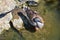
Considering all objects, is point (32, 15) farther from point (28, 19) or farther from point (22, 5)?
point (22, 5)

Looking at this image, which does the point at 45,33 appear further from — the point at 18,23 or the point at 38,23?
the point at 18,23

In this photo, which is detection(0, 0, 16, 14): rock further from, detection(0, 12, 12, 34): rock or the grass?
the grass

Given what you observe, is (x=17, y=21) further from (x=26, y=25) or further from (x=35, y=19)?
(x=35, y=19)

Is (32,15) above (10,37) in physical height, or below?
above

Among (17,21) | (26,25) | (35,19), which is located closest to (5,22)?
(17,21)

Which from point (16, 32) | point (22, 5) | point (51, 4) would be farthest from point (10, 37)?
point (51, 4)

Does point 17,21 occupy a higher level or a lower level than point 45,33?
higher

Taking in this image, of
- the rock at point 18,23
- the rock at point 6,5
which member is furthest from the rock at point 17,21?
the rock at point 6,5

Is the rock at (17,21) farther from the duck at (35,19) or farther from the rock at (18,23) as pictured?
the duck at (35,19)

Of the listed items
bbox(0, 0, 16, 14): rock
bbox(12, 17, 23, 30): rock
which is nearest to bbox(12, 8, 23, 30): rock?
bbox(12, 17, 23, 30): rock

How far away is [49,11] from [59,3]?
233mm

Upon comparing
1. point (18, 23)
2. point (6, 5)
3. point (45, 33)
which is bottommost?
point (45, 33)

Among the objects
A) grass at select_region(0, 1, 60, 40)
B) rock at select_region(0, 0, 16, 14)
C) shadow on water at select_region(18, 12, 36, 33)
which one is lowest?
grass at select_region(0, 1, 60, 40)

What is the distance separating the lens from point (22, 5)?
300 cm
